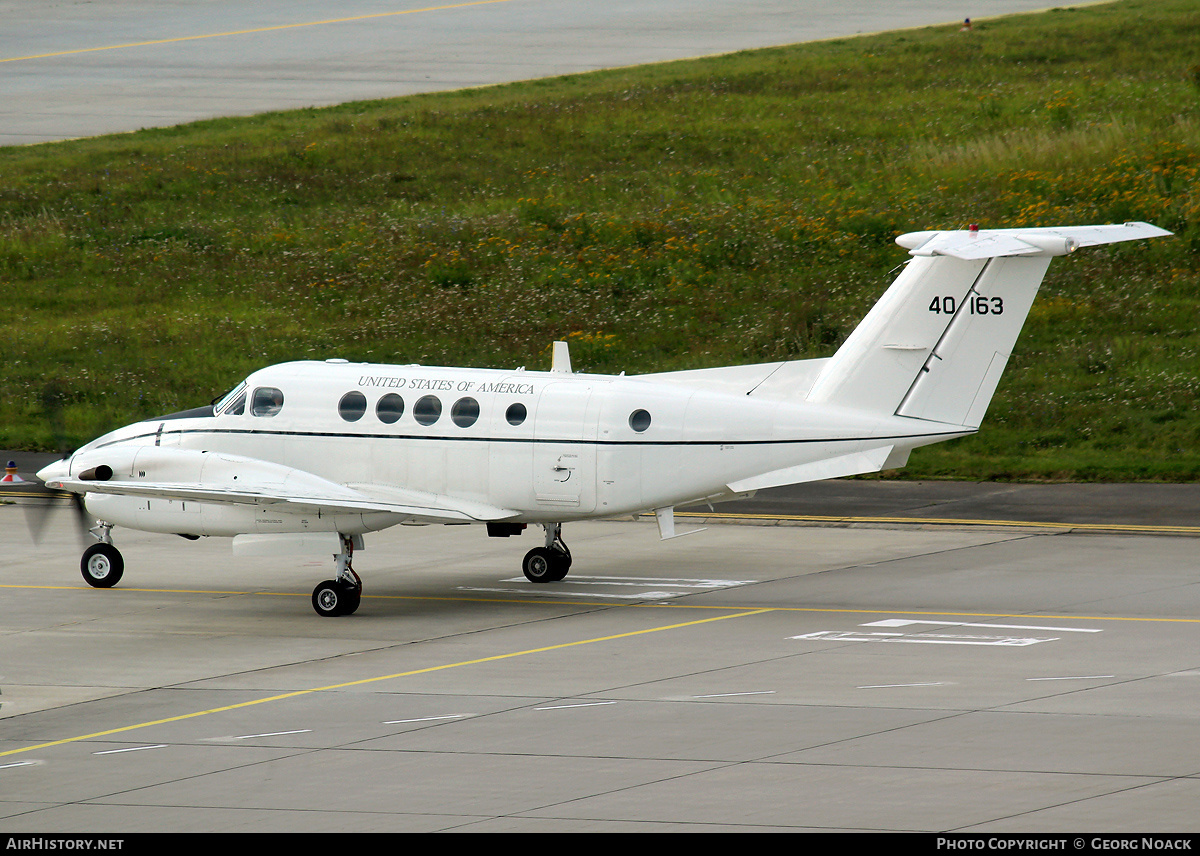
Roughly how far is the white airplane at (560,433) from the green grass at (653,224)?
1164 centimetres

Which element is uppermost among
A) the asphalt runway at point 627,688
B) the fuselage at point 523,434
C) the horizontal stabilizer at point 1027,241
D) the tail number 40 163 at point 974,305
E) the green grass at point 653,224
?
the green grass at point 653,224

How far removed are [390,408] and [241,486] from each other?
2.42 metres

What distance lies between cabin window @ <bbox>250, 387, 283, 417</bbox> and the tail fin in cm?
796

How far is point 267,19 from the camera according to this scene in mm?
70375

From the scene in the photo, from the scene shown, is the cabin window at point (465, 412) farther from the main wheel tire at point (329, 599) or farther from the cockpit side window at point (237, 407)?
the cockpit side window at point (237, 407)

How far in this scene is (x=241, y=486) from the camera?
22328mm

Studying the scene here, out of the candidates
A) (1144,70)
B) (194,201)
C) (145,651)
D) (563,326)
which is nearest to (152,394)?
(563,326)

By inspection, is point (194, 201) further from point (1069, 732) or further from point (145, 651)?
point (1069, 732)

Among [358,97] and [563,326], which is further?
[358,97]

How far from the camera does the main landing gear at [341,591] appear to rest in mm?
22000

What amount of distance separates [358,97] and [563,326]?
2107 cm

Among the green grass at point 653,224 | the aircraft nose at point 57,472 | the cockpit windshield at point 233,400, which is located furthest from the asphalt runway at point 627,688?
the green grass at point 653,224

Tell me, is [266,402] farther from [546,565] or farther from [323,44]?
[323,44]

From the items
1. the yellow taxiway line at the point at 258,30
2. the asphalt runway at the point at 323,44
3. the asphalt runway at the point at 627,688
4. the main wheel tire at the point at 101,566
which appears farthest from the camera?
the yellow taxiway line at the point at 258,30
